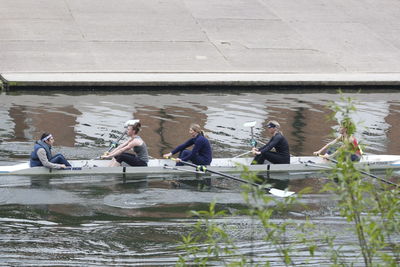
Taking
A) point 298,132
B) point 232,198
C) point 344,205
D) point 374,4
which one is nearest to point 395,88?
point 298,132

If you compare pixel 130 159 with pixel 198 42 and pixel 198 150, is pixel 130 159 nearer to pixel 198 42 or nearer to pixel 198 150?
pixel 198 150

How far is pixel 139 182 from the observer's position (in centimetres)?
1953

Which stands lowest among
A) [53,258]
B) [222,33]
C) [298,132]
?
[53,258]

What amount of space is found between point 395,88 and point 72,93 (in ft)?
36.8

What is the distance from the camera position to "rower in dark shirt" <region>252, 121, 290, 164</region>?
20.4 meters

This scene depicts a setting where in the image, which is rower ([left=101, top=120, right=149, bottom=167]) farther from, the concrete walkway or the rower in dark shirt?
the concrete walkway

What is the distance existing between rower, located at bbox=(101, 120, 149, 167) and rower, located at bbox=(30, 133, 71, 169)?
981mm

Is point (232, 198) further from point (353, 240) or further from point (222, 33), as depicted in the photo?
point (222, 33)

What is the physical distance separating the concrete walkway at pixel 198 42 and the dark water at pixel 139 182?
1.35 metres

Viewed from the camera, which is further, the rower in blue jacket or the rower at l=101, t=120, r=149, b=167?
the rower in blue jacket

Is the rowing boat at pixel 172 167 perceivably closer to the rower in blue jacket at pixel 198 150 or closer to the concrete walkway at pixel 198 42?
the rower in blue jacket at pixel 198 150

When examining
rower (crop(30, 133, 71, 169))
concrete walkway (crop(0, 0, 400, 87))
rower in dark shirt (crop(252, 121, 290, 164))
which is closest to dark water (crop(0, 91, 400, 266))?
rower (crop(30, 133, 71, 169))

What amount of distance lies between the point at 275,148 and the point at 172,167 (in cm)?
254

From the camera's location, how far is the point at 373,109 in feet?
91.4
